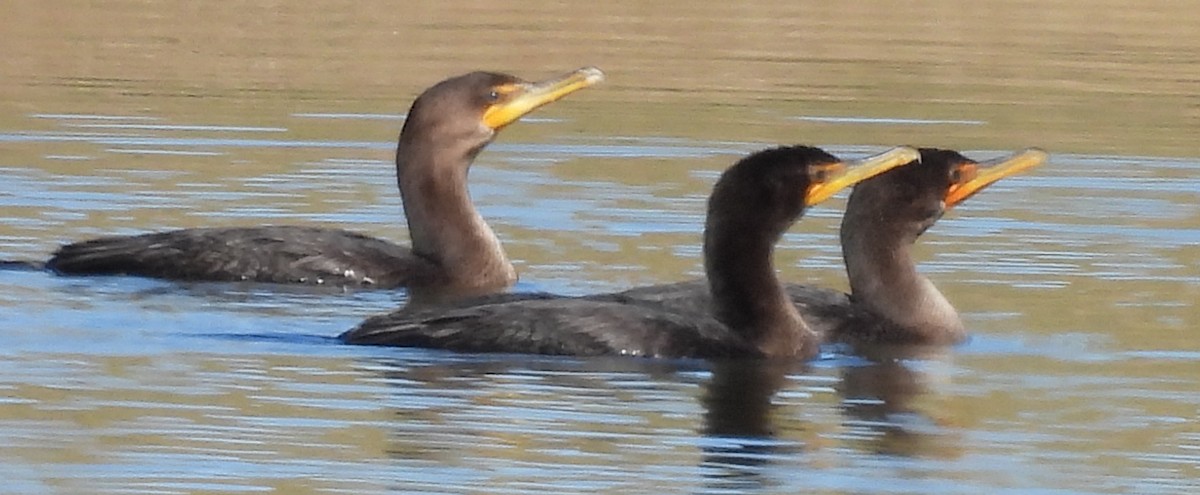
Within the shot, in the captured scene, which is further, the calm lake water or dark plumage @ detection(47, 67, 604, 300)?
dark plumage @ detection(47, 67, 604, 300)

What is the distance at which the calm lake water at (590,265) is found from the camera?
1007 cm

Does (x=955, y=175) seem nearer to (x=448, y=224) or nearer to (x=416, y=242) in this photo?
(x=448, y=224)

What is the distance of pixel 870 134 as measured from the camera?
2197 cm

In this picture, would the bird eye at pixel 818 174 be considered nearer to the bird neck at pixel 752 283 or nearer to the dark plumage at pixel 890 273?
the bird neck at pixel 752 283

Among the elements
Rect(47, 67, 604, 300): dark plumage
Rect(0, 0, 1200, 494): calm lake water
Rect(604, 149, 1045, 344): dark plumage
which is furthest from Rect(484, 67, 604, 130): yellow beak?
Rect(604, 149, 1045, 344): dark plumage

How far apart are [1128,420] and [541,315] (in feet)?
7.73

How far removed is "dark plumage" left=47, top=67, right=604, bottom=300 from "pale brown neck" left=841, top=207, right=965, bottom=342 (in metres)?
2.03

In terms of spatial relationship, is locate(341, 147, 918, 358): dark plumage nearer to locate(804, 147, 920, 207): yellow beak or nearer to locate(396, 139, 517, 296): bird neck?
locate(804, 147, 920, 207): yellow beak

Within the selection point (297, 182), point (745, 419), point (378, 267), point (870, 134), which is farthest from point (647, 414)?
point (870, 134)

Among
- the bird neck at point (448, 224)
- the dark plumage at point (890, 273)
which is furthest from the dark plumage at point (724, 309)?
the bird neck at point (448, 224)

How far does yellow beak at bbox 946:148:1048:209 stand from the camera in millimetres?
13320

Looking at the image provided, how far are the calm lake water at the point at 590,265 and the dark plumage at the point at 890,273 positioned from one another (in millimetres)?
328

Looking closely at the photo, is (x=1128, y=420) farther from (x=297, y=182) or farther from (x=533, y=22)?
A: (x=533, y=22)

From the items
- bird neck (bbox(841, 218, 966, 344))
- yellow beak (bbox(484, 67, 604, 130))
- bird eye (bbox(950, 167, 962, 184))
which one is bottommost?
bird neck (bbox(841, 218, 966, 344))
